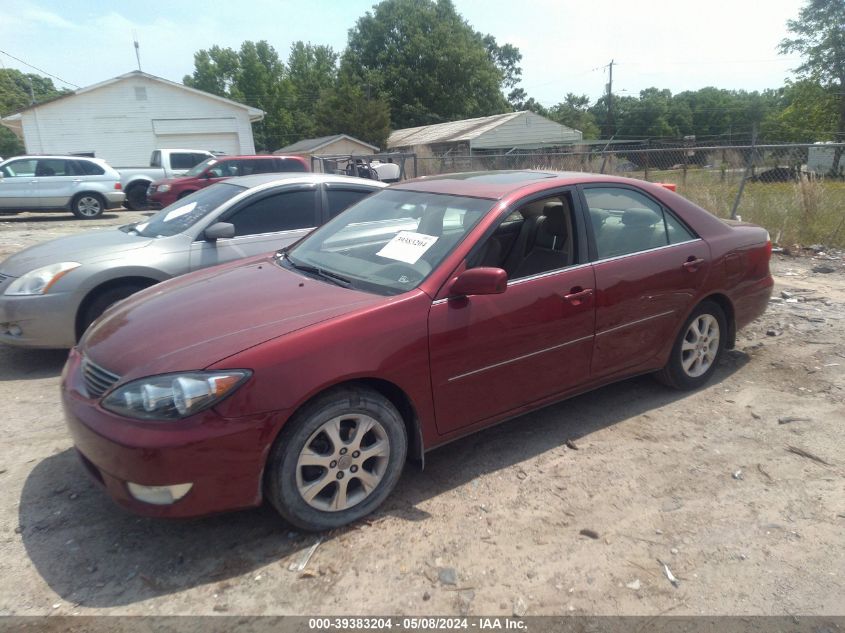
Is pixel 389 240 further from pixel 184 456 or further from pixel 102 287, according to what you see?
pixel 102 287

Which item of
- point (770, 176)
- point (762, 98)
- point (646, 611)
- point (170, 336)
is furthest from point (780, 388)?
point (762, 98)

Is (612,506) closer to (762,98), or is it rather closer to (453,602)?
(453,602)

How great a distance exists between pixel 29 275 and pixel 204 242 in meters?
1.33

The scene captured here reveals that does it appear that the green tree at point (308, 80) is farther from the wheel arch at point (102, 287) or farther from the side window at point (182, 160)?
the wheel arch at point (102, 287)

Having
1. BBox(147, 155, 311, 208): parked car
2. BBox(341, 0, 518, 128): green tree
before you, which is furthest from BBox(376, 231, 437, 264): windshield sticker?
BBox(341, 0, 518, 128): green tree

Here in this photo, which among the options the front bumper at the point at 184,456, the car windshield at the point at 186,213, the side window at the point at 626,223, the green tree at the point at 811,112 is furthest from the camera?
the green tree at the point at 811,112

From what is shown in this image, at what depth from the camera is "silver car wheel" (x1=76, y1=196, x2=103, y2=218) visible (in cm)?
1617

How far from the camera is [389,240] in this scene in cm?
367

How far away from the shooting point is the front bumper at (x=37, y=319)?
15.6ft

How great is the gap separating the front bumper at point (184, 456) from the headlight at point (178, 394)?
4cm

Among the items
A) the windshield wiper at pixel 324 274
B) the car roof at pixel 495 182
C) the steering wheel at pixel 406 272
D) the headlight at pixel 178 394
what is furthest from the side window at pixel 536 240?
the headlight at pixel 178 394

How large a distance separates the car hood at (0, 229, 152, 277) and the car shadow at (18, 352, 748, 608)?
1.98 m

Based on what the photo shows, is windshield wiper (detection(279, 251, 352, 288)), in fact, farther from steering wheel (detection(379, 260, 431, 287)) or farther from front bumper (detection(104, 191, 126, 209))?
front bumper (detection(104, 191, 126, 209))

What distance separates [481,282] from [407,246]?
0.60 m
